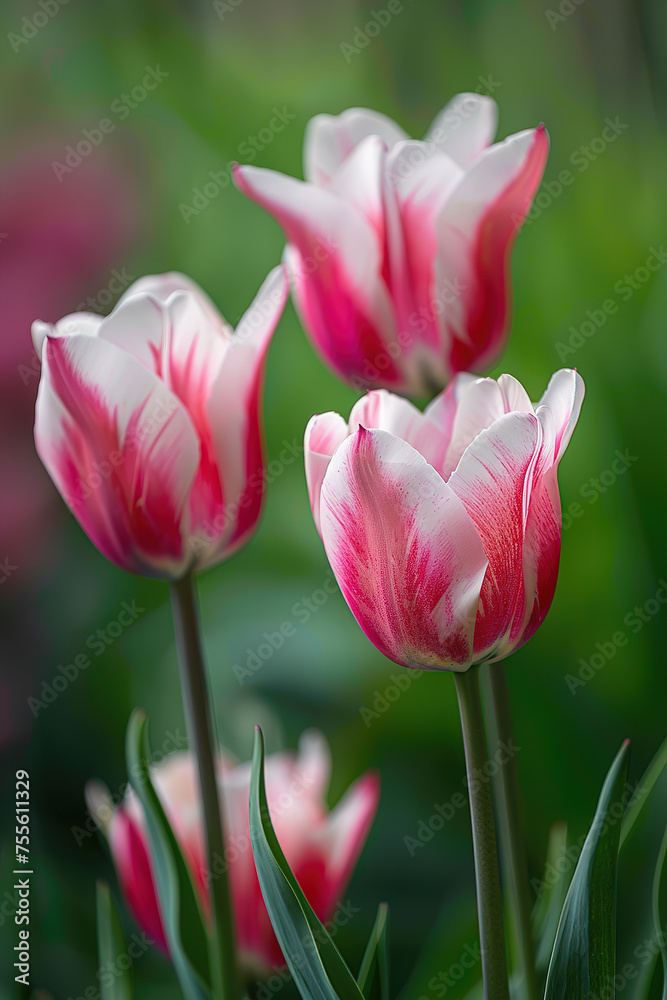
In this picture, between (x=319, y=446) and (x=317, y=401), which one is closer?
(x=319, y=446)

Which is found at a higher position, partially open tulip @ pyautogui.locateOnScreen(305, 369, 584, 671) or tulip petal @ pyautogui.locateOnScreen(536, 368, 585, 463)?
tulip petal @ pyautogui.locateOnScreen(536, 368, 585, 463)

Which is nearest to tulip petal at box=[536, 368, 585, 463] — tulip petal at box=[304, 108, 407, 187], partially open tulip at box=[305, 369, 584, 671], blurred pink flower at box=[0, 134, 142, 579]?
partially open tulip at box=[305, 369, 584, 671]

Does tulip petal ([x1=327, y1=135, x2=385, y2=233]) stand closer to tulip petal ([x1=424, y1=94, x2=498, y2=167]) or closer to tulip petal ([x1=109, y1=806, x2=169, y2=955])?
tulip petal ([x1=424, y1=94, x2=498, y2=167])

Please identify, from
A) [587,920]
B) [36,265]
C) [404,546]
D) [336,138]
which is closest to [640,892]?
[587,920]

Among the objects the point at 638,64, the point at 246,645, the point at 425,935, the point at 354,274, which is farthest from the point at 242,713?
the point at 638,64

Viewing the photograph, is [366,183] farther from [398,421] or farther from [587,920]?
[587,920]

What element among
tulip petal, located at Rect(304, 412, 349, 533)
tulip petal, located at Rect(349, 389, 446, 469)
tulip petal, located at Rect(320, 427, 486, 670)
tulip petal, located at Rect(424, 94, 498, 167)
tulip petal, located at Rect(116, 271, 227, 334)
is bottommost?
tulip petal, located at Rect(320, 427, 486, 670)
